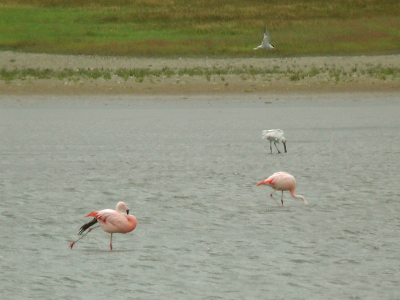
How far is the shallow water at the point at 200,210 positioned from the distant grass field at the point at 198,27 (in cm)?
2097

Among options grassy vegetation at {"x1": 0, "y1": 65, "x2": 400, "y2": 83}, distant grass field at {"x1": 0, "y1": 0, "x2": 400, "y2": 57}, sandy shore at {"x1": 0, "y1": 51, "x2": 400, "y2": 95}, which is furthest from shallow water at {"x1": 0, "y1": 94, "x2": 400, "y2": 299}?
distant grass field at {"x1": 0, "y1": 0, "x2": 400, "y2": 57}

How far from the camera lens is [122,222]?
786 centimetres

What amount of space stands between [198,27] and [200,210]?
3851 centimetres

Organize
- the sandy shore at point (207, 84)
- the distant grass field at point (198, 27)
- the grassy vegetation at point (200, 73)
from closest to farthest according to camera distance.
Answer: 1. the sandy shore at point (207, 84)
2. the grassy vegetation at point (200, 73)
3. the distant grass field at point (198, 27)

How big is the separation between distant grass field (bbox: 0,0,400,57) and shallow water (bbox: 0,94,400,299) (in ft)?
68.8

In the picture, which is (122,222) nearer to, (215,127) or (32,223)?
(32,223)

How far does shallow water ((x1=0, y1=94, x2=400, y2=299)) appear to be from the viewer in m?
7.08

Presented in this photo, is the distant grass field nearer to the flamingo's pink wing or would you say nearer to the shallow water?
the shallow water

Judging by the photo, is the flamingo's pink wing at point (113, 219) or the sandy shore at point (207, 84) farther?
the sandy shore at point (207, 84)

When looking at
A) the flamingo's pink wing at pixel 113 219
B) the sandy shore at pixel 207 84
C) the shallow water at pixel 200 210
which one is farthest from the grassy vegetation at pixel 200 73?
the flamingo's pink wing at pixel 113 219

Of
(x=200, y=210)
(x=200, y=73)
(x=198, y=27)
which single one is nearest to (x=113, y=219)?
(x=200, y=210)

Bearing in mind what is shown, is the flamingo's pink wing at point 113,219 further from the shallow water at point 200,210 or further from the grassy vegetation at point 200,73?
the grassy vegetation at point 200,73

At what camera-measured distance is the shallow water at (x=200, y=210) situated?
7078 mm

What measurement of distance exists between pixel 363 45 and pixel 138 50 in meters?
10.4
